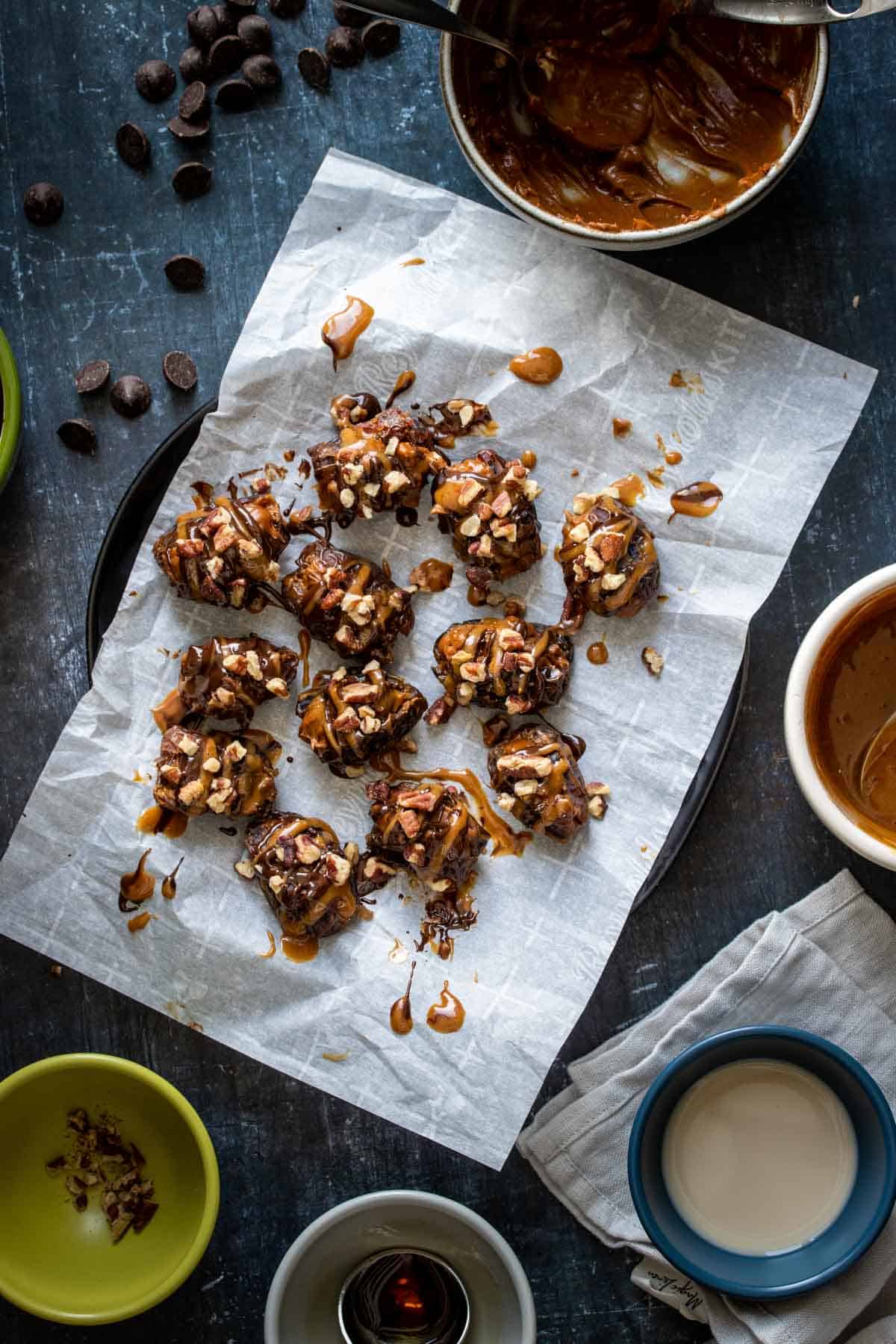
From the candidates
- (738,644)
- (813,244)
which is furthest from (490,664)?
(813,244)

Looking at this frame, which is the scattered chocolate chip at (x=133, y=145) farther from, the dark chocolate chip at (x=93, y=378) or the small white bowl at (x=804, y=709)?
the small white bowl at (x=804, y=709)

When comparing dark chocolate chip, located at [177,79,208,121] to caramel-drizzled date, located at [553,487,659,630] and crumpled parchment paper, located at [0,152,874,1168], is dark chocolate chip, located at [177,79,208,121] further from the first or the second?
caramel-drizzled date, located at [553,487,659,630]

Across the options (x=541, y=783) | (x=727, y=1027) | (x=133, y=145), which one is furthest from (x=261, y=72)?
(x=727, y=1027)

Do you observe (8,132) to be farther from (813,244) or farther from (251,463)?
(813,244)

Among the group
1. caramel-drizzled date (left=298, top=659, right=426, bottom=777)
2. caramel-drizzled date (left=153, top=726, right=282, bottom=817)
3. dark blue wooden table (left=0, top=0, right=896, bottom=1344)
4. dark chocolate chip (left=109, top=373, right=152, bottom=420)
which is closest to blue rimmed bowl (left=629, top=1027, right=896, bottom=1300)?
dark blue wooden table (left=0, top=0, right=896, bottom=1344)

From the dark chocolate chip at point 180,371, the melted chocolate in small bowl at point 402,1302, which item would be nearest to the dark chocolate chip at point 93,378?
the dark chocolate chip at point 180,371

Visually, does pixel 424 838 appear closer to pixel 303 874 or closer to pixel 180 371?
pixel 303 874

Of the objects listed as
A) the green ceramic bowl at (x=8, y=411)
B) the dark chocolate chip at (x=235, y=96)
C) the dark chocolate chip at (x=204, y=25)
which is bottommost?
the green ceramic bowl at (x=8, y=411)
